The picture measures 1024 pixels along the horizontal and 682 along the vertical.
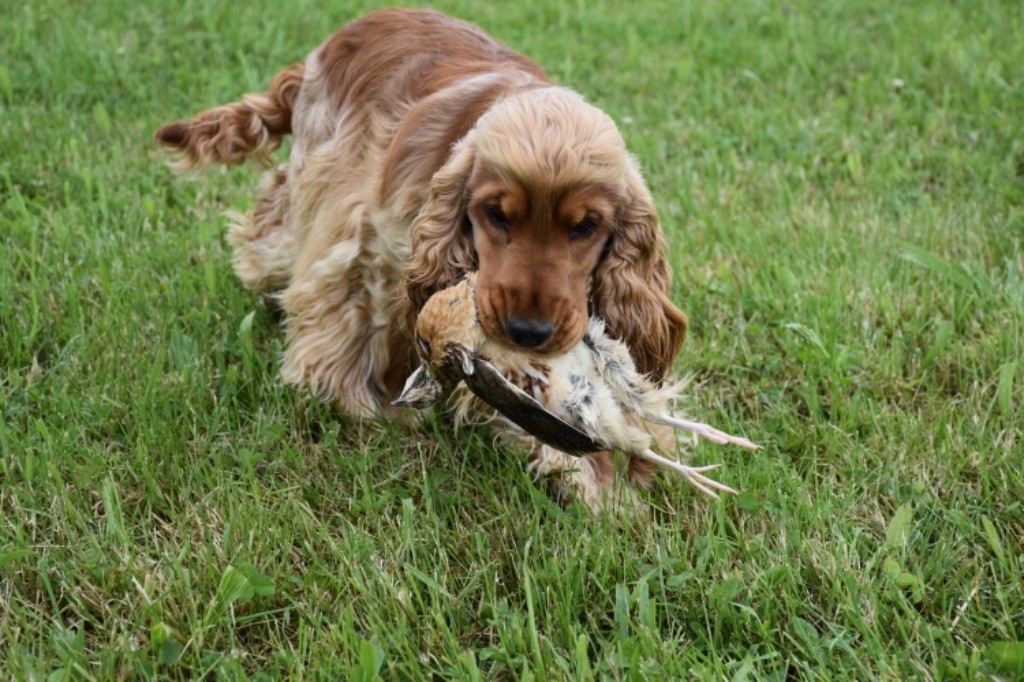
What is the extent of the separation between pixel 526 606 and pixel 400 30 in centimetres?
184

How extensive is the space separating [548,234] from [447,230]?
12.2 inches

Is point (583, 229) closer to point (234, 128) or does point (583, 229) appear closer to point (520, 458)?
point (520, 458)

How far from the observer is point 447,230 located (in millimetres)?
2410

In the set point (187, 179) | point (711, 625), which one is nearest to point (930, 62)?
point (187, 179)

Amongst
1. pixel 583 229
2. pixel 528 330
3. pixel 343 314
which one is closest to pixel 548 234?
pixel 583 229

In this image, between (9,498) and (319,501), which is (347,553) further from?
(9,498)

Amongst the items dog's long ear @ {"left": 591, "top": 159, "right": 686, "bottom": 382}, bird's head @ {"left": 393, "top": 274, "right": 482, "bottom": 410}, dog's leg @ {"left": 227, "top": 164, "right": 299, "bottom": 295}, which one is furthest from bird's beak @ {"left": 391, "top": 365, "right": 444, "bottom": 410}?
dog's leg @ {"left": 227, "top": 164, "right": 299, "bottom": 295}

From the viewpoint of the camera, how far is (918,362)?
2.95 metres

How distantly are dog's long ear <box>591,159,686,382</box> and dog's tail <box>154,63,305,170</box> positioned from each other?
1.51 meters

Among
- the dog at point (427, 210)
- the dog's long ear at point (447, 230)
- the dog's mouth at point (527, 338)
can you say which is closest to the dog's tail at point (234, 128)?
the dog at point (427, 210)

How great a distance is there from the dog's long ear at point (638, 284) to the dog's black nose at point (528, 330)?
38 centimetres

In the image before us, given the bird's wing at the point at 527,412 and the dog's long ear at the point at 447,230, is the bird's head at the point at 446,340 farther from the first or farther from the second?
the dog's long ear at the point at 447,230

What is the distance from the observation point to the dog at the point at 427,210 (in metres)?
2.18

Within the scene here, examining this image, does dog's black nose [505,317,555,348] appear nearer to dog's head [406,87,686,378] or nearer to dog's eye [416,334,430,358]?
dog's head [406,87,686,378]
